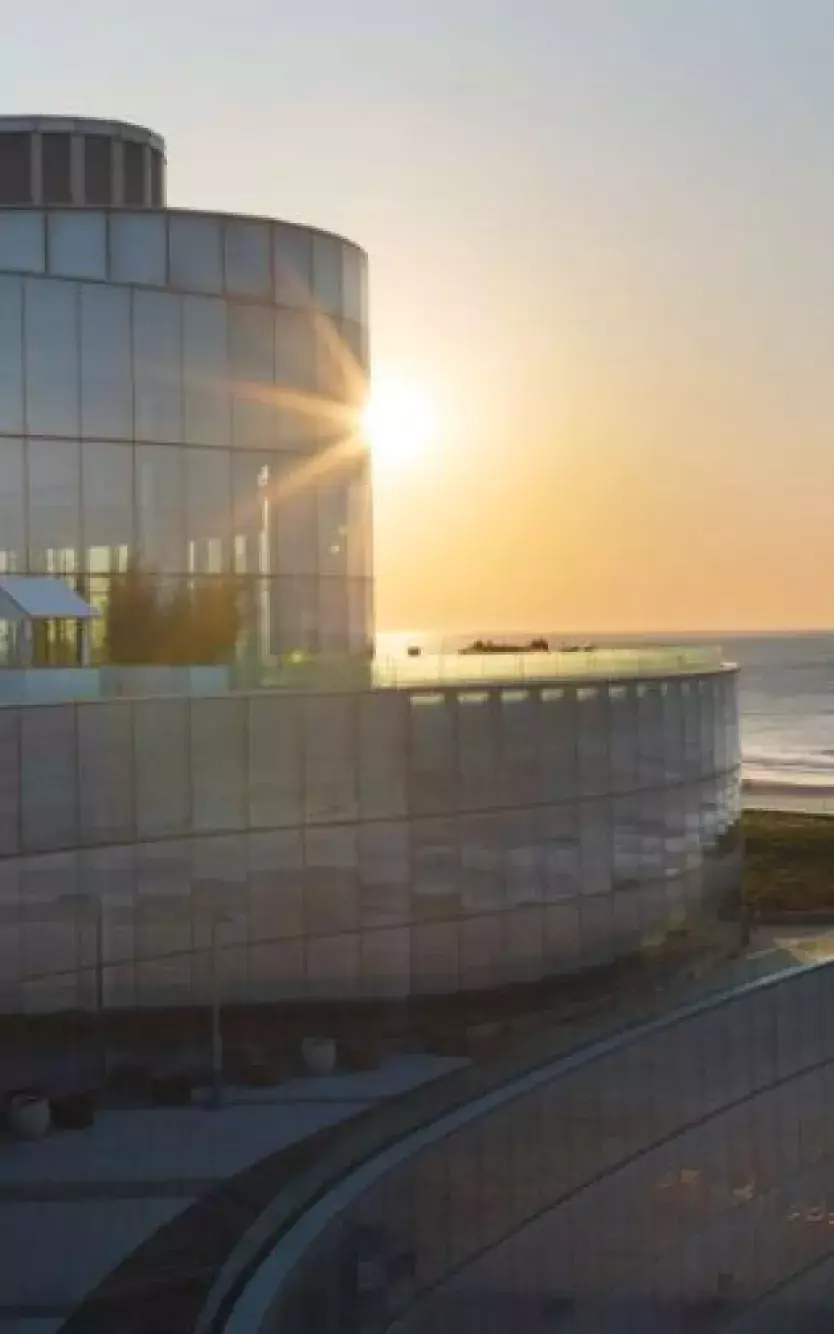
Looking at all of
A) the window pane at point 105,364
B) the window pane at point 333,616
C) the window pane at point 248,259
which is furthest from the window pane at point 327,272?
the window pane at point 333,616

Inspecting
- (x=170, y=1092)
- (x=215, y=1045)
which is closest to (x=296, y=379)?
(x=215, y=1045)

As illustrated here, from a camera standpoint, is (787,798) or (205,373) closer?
(205,373)

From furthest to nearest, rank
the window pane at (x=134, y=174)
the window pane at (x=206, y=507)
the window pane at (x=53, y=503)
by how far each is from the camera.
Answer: the window pane at (x=134, y=174)
the window pane at (x=206, y=507)
the window pane at (x=53, y=503)

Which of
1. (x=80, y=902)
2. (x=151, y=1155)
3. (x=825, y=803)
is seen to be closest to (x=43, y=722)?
(x=80, y=902)

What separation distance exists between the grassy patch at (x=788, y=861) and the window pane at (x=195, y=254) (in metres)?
20.1

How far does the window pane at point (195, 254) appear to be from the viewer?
37.9 m

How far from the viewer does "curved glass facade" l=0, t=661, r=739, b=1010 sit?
27531mm

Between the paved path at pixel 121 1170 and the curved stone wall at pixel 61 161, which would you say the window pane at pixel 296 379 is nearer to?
the curved stone wall at pixel 61 161

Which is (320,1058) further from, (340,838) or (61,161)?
(61,161)

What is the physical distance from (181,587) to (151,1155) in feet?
51.4

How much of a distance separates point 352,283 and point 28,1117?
22.4 m

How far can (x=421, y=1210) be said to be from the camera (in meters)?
21.1

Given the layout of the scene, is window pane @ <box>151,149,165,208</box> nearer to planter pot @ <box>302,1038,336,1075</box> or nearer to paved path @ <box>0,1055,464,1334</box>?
planter pot @ <box>302,1038,336,1075</box>

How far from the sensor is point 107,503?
119ft
